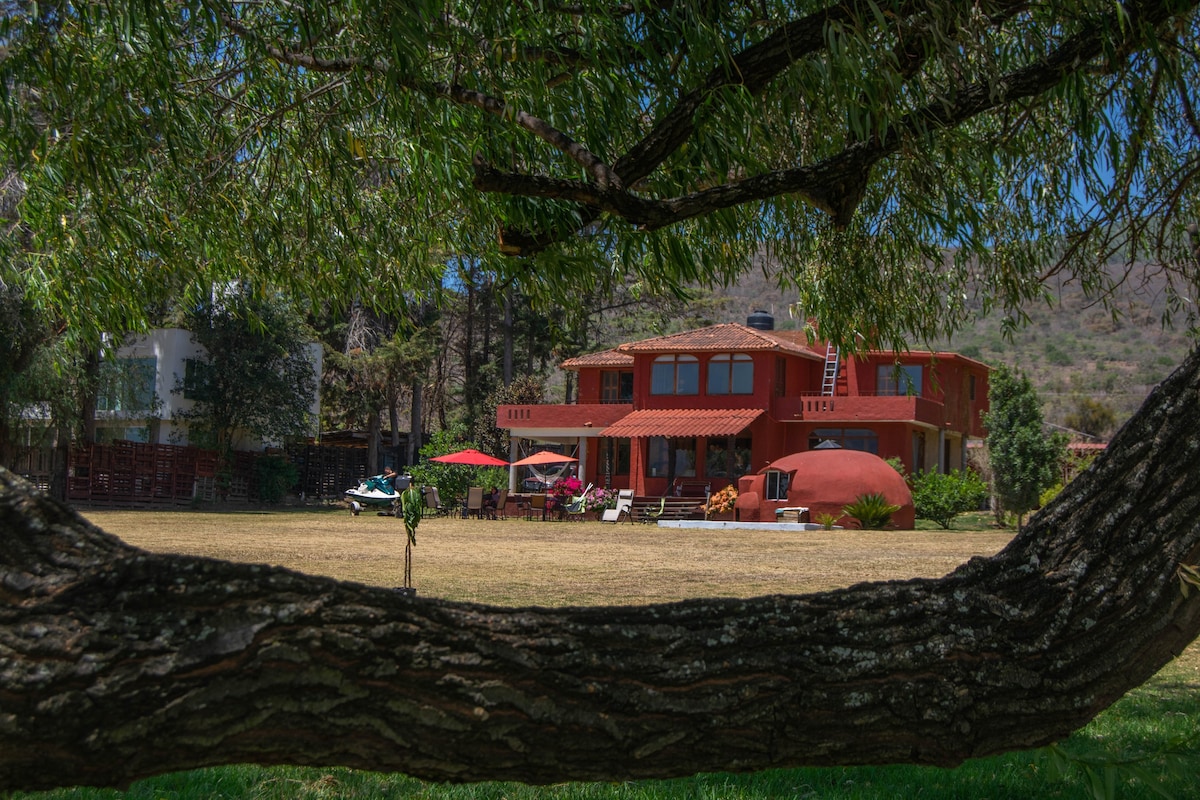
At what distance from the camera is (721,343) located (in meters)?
38.1

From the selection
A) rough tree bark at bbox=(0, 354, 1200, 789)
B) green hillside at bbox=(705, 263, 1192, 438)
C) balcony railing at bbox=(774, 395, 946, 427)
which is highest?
green hillside at bbox=(705, 263, 1192, 438)

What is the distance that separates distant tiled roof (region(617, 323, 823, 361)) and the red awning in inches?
83.9

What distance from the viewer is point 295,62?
656cm

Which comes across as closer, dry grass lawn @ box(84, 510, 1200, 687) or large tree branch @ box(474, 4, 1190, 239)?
large tree branch @ box(474, 4, 1190, 239)

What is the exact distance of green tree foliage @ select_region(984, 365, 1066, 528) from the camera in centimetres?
2644

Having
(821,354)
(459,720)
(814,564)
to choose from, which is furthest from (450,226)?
(821,354)

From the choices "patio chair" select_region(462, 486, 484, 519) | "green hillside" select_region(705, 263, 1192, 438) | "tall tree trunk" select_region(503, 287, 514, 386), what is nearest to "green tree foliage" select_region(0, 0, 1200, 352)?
"patio chair" select_region(462, 486, 484, 519)

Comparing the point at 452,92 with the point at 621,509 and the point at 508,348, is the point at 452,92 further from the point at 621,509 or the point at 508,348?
the point at 508,348

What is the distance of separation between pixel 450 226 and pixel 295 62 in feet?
5.32

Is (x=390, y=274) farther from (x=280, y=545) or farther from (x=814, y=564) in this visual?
(x=280, y=545)

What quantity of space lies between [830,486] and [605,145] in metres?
24.3

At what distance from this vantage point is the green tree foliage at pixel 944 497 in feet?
99.7

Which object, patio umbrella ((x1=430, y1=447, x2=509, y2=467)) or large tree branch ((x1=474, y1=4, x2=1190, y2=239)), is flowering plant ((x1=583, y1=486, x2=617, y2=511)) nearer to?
patio umbrella ((x1=430, y1=447, x2=509, y2=467))

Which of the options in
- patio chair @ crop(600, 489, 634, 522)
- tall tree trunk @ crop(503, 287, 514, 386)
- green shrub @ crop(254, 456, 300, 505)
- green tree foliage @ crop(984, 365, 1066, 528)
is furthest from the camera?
tall tree trunk @ crop(503, 287, 514, 386)
